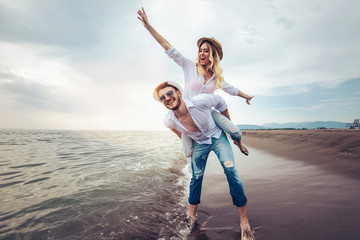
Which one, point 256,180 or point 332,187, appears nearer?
point 332,187

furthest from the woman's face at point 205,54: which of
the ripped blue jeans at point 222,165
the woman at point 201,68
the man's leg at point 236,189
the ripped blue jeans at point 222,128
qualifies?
the man's leg at point 236,189

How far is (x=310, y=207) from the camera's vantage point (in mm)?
2432

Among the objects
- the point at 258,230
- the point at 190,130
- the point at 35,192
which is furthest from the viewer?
the point at 35,192

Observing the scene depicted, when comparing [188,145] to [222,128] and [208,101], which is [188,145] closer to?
[222,128]

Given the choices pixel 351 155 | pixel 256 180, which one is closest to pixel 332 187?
pixel 256 180

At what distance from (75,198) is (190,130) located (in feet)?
11.8

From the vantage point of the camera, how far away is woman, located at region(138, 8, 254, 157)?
254cm

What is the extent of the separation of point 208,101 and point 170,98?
0.53m

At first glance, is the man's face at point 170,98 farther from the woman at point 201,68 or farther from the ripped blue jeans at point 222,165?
the ripped blue jeans at point 222,165

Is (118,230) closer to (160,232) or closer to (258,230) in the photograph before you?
(160,232)

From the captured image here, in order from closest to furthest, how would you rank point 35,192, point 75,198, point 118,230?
point 118,230 < point 75,198 < point 35,192

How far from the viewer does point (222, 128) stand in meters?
2.38

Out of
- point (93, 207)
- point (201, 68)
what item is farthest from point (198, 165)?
point (93, 207)

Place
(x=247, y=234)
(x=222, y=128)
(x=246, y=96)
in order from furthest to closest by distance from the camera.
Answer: (x=246, y=96), (x=222, y=128), (x=247, y=234)
